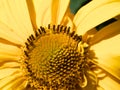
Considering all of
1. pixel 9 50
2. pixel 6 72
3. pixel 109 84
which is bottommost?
pixel 109 84

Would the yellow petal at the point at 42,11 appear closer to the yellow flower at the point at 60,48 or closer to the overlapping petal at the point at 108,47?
the yellow flower at the point at 60,48

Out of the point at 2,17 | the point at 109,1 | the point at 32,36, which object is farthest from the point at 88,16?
the point at 2,17

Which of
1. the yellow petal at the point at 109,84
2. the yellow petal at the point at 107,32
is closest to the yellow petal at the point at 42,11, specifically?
the yellow petal at the point at 107,32

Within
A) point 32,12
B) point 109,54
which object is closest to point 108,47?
point 109,54

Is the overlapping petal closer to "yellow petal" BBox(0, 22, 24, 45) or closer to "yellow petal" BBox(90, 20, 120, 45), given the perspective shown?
"yellow petal" BBox(90, 20, 120, 45)

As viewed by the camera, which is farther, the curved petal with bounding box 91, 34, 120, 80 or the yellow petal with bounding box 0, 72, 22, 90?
the yellow petal with bounding box 0, 72, 22, 90

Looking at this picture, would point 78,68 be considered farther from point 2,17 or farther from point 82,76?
point 2,17

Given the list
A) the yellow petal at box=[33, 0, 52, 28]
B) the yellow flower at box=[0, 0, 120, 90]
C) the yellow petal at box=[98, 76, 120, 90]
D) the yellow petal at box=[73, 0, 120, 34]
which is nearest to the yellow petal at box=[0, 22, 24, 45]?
the yellow flower at box=[0, 0, 120, 90]

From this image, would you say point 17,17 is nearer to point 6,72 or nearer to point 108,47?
point 6,72
